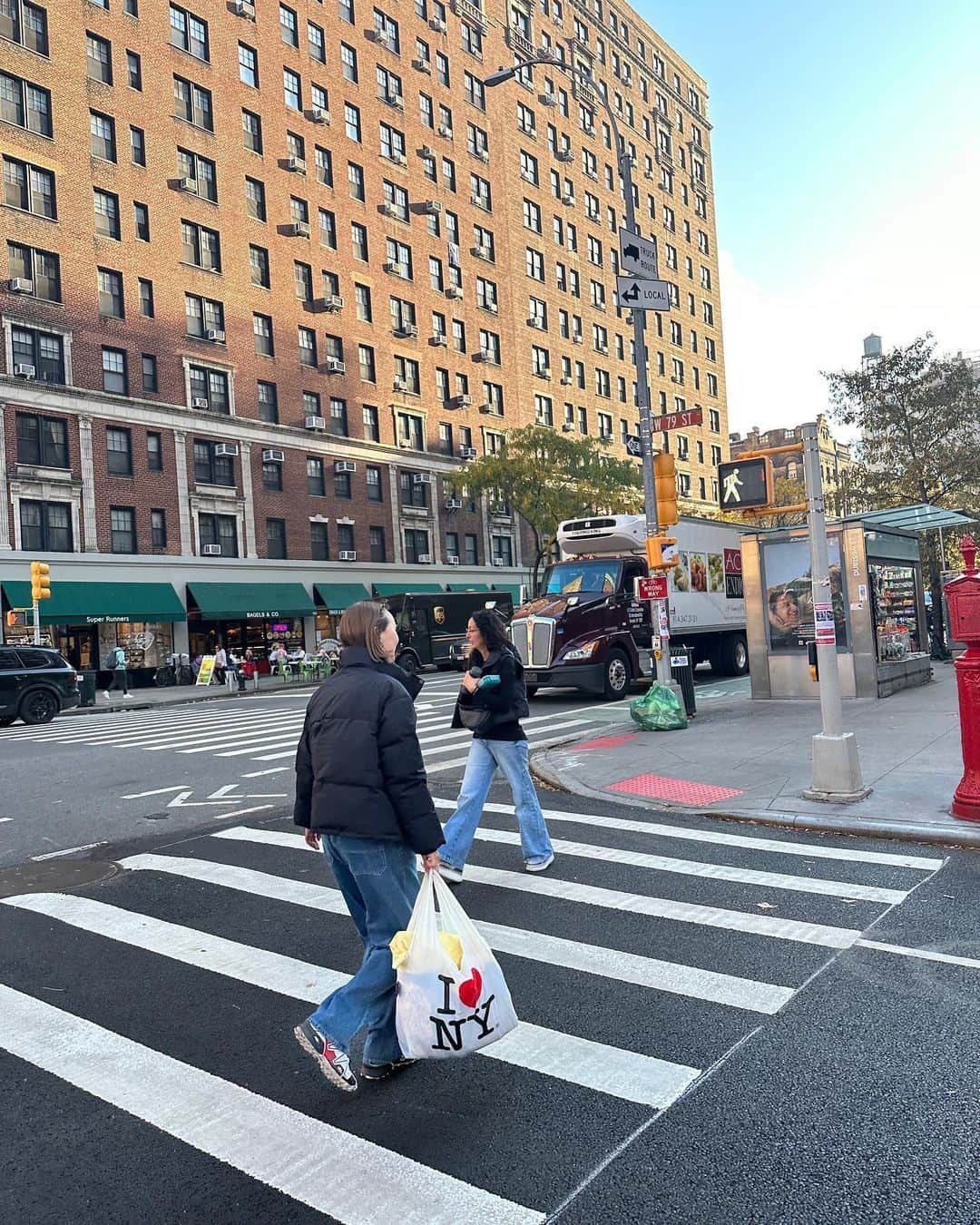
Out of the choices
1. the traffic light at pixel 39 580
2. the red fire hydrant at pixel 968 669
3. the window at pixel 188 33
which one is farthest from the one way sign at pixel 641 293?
the window at pixel 188 33

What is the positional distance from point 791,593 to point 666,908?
38.1 ft

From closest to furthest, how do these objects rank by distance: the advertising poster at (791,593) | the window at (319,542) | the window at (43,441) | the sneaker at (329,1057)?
the sneaker at (329,1057)
the advertising poster at (791,593)
the window at (43,441)
the window at (319,542)

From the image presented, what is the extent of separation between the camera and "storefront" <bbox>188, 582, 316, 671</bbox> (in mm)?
35750

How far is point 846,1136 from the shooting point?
3254 millimetres

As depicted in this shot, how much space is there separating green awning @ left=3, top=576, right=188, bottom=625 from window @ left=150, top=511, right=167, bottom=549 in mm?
1564

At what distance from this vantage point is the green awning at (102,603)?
30391 mm

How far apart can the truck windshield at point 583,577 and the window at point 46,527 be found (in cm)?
1961

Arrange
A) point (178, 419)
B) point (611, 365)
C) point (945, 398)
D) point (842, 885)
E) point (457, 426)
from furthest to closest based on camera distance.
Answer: point (611, 365) → point (457, 426) → point (178, 419) → point (945, 398) → point (842, 885)

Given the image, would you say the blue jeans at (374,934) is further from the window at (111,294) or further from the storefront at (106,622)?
the window at (111,294)

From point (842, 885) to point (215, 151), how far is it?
131 ft

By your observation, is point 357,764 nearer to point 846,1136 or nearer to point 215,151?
point 846,1136

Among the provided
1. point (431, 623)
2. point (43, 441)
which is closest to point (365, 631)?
point (43, 441)

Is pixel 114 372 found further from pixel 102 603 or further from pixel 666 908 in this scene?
pixel 666 908

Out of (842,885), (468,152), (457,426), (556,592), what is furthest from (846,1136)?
(468,152)
